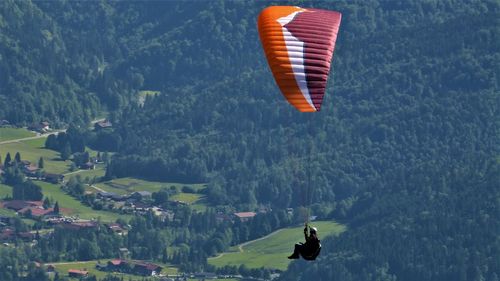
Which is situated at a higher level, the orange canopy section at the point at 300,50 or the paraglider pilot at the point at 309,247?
the orange canopy section at the point at 300,50

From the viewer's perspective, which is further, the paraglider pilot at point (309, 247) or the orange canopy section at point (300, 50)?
the orange canopy section at point (300, 50)

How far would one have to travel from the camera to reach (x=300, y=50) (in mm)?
92188

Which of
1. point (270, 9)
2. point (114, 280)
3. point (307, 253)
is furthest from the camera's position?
point (114, 280)

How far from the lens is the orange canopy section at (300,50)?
9112cm

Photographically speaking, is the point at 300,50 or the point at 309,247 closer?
the point at 309,247

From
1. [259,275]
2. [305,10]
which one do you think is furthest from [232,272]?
[305,10]

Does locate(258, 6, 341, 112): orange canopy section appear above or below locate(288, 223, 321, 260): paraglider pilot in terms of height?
above

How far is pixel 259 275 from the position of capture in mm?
198375

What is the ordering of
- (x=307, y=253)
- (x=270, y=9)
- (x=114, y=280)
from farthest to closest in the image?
(x=114, y=280) < (x=270, y=9) < (x=307, y=253)

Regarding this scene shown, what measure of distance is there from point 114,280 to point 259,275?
1199 cm

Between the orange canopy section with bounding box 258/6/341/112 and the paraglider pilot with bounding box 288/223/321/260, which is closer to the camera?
the paraglider pilot with bounding box 288/223/321/260

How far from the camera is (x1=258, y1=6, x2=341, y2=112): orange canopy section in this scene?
299 ft

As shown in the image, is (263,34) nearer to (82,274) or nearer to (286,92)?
(286,92)

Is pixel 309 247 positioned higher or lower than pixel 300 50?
lower
